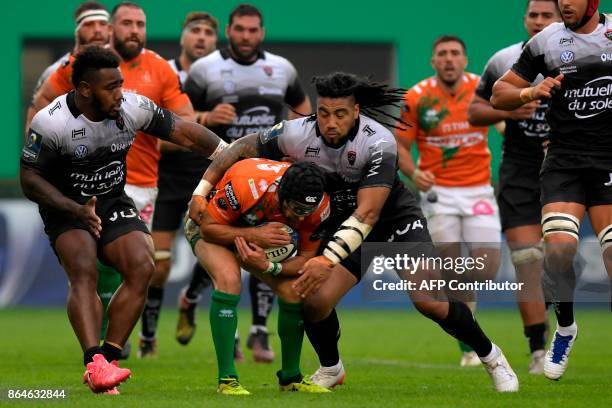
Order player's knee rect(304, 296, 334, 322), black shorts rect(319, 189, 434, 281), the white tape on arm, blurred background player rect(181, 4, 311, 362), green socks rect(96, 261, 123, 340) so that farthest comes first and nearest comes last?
blurred background player rect(181, 4, 311, 362) < green socks rect(96, 261, 123, 340) < the white tape on arm < black shorts rect(319, 189, 434, 281) < player's knee rect(304, 296, 334, 322)

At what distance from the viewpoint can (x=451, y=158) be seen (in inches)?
467

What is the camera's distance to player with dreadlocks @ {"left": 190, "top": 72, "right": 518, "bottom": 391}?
7.84 m

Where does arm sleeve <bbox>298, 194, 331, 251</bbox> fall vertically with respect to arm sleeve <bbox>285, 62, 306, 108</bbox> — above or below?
below

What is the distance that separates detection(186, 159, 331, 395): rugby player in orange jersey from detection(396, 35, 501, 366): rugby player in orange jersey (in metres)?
3.78

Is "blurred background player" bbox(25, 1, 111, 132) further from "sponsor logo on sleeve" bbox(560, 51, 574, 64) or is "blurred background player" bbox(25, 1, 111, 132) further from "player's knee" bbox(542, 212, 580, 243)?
"player's knee" bbox(542, 212, 580, 243)

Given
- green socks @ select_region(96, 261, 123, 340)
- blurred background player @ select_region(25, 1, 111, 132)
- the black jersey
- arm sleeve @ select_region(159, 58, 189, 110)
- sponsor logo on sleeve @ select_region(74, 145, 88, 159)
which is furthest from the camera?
the black jersey

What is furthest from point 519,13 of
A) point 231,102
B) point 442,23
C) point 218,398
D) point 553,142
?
point 218,398

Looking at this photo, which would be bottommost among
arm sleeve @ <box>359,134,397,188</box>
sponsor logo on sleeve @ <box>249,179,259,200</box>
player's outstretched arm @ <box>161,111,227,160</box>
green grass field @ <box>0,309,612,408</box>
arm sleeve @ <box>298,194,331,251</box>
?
green grass field @ <box>0,309,612,408</box>

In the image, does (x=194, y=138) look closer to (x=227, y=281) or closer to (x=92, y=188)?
(x=92, y=188)

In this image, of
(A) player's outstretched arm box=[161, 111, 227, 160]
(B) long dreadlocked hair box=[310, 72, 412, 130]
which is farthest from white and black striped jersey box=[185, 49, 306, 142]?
(B) long dreadlocked hair box=[310, 72, 412, 130]

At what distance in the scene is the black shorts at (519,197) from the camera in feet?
34.3

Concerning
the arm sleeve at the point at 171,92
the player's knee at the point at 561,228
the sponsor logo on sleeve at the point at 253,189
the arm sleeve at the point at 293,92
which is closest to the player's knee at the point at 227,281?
the sponsor logo on sleeve at the point at 253,189

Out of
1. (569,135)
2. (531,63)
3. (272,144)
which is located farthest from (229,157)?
(569,135)

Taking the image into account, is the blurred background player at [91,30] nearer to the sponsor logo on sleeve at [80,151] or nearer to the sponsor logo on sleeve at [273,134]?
the sponsor logo on sleeve at [80,151]
